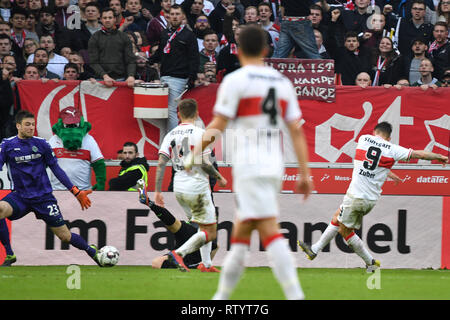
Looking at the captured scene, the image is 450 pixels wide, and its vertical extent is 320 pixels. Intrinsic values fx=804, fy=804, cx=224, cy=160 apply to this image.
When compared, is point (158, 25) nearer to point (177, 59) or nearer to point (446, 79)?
point (177, 59)

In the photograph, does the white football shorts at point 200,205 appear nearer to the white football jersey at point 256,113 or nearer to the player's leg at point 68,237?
the player's leg at point 68,237

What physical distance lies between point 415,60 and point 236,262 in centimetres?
1040

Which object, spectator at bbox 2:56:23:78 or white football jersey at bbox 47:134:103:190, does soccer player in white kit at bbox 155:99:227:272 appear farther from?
spectator at bbox 2:56:23:78

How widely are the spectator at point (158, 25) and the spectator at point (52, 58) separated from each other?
191 cm

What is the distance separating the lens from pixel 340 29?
16.5m

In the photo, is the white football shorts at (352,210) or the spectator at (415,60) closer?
the white football shorts at (352,210)

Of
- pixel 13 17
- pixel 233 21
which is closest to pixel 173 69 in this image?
pixel 233 21

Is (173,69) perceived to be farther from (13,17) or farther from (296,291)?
(296,291)

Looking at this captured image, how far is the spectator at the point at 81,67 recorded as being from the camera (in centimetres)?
1529

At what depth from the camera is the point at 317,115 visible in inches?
591

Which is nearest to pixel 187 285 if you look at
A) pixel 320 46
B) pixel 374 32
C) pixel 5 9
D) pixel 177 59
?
pixel 177 59

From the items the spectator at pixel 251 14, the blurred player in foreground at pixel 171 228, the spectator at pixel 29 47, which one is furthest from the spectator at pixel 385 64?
the spectator at pixel 29 47

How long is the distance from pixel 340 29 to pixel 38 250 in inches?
304

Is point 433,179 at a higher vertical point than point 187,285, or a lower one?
lower
